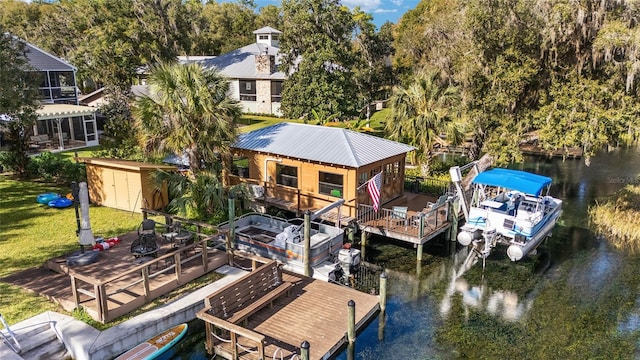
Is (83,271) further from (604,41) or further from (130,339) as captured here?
(604,41)

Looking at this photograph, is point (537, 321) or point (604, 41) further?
point (604, 41)

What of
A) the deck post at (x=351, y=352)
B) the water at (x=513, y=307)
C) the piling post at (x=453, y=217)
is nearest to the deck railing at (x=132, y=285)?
the water at (x=513, y=307)

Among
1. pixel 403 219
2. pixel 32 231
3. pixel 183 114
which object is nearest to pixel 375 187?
pixel 403 219

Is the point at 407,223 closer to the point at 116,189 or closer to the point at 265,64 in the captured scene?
the point at 116,189

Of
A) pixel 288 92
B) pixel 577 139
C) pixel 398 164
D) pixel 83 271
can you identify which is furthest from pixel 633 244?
pixel 288 92

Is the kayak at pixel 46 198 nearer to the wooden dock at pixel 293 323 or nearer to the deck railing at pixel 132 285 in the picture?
the deck railing at pixel 132 285
